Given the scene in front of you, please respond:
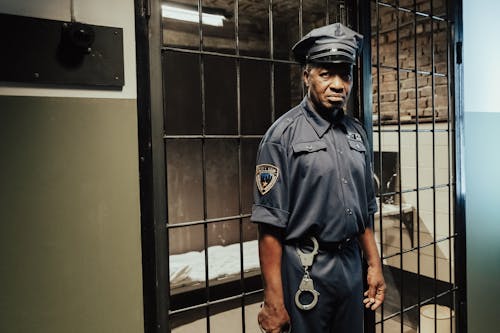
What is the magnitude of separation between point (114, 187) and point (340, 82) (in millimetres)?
1021

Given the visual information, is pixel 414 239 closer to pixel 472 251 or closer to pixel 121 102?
pixel 472 251

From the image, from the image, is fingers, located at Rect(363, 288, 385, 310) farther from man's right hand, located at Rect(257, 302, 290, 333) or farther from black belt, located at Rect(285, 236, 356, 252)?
man's right hand, located at Rect(257, 302, 290, 333)

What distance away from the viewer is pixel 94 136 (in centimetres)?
154

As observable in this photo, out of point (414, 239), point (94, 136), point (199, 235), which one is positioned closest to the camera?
point (94, 136)

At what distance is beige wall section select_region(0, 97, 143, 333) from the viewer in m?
1.41

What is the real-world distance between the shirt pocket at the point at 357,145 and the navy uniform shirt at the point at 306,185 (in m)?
0.07

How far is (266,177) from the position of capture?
1.58 metres

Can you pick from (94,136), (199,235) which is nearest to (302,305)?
(94,136)

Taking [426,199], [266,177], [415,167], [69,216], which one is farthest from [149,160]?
[426,199]

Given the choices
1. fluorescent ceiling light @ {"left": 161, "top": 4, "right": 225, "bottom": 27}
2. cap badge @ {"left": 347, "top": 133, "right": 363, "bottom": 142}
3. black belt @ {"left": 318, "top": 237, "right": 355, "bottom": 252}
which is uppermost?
fluorescent ceiling light @ {"left": 161, "top": 4, "right": 225, "bottom": 27}

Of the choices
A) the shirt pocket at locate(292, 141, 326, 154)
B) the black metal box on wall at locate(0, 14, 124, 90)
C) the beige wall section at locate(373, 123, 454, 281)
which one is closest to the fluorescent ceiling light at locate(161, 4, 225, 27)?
the beige wall section at locate(373, 123, 454, 281)

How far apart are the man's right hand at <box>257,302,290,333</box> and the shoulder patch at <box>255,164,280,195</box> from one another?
454mm

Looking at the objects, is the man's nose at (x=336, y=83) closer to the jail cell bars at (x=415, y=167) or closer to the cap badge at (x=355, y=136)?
the cap badge at (x=355, y=136)

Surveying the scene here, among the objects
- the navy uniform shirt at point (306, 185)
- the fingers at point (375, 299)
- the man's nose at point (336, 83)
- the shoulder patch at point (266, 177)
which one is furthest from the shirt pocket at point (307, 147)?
the fingers at point (375, 299)
